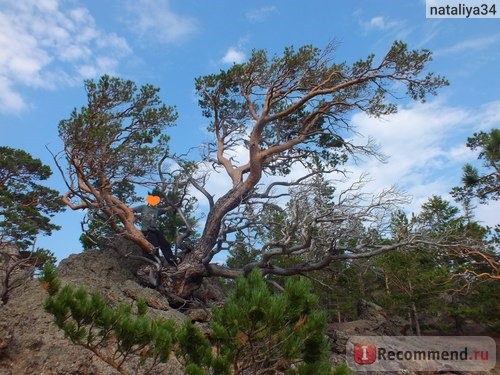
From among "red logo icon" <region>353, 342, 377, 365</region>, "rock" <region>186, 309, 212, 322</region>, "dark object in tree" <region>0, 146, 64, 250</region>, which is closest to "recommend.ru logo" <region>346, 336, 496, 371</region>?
"red logo icon" <region>353, 342, 377, 365</region>

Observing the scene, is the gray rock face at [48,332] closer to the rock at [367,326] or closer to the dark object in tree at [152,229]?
the dark object in tree at [152,229]

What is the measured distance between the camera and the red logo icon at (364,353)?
406 inches

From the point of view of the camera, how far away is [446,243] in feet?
34.9

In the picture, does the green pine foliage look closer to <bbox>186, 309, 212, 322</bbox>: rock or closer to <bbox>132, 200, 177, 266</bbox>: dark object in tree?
<bbox>186, 309, 212, 322</bbox>: rock

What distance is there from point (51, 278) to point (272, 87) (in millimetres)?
9003

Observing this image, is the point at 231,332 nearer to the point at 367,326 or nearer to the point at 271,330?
the point at 271,330

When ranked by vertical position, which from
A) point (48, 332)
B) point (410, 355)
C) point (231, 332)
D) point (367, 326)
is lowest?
point (48, 332)

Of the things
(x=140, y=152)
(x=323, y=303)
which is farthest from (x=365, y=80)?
(x=323, y=303)

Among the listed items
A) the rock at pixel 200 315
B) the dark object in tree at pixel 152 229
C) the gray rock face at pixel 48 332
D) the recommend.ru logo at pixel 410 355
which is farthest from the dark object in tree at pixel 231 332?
the dark object in tree at pixel 152 229

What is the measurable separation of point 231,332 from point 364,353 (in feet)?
25.9

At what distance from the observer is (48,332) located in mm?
7676

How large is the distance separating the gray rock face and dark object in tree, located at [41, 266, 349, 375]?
2862mm

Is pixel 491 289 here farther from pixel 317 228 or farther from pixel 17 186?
pixel 17 186

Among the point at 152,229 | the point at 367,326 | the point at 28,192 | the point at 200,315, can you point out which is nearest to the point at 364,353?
the point at 367,326
